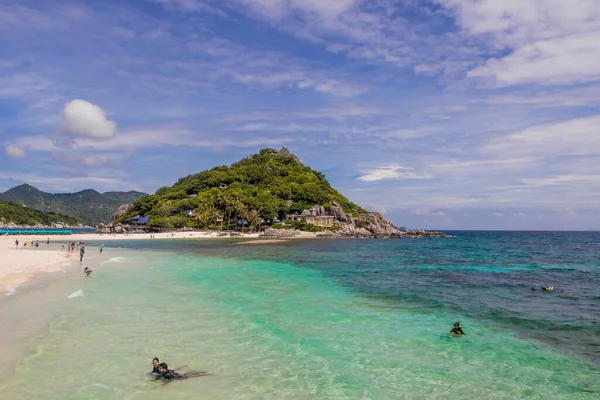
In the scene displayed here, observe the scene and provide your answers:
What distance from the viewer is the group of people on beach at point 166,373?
35.1 feet

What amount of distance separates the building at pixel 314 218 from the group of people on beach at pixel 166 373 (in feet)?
397

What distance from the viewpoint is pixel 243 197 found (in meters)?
137

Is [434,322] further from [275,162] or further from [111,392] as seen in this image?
[275,162]

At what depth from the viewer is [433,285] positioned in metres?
29.7

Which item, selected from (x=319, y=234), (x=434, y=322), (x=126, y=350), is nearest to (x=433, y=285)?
(x=434, y=322)

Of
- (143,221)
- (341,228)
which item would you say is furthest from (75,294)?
(143,221)

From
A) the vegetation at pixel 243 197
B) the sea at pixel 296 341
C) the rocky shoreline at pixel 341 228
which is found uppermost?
the vegetation at pixel 243 197

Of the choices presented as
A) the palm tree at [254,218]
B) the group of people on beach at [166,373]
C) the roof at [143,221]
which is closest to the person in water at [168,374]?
the group of people on beach at [166,373]

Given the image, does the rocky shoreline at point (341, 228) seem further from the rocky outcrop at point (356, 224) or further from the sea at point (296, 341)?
the sea at point (296, 341)

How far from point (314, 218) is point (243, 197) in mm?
26927

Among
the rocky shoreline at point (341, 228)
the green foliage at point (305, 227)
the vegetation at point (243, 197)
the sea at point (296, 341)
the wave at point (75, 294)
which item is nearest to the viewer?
the sea at point (296, 341)

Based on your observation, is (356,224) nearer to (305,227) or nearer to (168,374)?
(305,227)

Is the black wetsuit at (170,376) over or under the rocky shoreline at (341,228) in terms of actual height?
under

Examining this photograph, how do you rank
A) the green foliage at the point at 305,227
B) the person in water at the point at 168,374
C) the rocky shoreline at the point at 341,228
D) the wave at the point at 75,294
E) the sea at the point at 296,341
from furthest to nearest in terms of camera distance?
the green foliage at the point at 305,227 → the rocky shoreline at the point at 341,228 → the wave at the point at 75,294 → the person in water at the point at 168,374 → the sea at the point at 296,341
